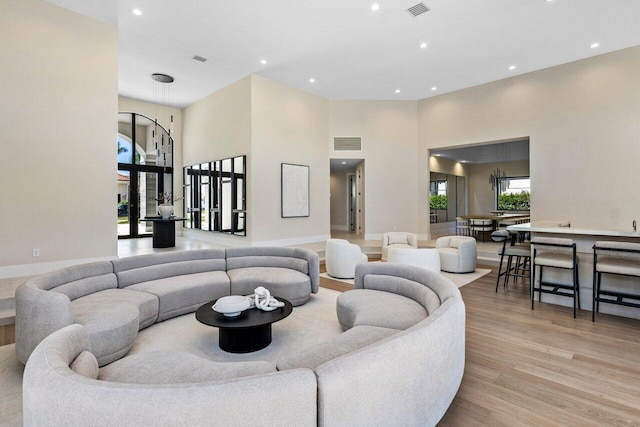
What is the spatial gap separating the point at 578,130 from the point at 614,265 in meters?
4.64

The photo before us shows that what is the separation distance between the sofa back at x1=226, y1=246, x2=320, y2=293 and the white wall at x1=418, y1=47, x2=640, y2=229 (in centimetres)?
609

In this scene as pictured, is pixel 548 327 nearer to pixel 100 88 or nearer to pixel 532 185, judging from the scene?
pixel 532 185

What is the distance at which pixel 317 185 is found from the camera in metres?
Answer: 9.08

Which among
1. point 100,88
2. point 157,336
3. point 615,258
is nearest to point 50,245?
point 100,88

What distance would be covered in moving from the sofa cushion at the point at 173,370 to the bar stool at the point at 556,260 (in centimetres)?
401

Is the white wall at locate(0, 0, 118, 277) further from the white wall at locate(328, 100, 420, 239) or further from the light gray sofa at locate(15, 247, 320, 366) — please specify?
the white wall at locate(328, 100, 420, 239)

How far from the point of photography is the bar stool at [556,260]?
12.9 feet

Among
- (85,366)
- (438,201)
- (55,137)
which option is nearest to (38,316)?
(85,366)

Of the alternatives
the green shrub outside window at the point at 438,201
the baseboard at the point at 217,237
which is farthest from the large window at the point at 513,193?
the baseboard at the point at 217,237

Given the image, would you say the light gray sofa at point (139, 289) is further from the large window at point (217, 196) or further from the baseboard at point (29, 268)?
the large window at point (217, 196)

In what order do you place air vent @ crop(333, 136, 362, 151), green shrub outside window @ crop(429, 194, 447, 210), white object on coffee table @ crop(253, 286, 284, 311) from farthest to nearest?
green shrub outside window @ crop(429, 194, 447, 210), air vent @ crop(333, 136, 362, 151), white object on coffee table @ crop(253, 286, 284, 311)

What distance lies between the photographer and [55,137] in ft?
16.5

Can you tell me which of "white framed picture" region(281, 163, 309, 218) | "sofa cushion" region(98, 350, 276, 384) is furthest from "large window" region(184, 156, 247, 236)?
"sofa cushion" region(98, 350, 276, 384)

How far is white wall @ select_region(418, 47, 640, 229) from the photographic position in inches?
250
